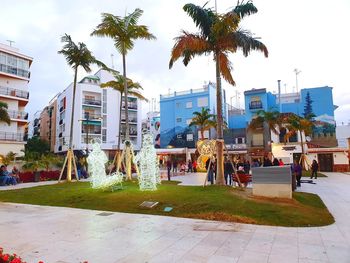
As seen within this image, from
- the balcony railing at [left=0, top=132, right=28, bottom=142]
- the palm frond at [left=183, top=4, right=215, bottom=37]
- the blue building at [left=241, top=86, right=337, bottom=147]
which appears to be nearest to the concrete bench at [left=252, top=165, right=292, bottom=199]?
the palm frond at [left=183, top=4, right=215, bottom=37]

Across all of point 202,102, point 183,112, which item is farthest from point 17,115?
point 202,102

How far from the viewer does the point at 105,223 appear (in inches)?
322

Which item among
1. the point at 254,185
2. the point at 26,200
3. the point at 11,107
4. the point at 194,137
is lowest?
the point at 26,200

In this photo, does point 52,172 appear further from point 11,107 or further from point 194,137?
point 194,137

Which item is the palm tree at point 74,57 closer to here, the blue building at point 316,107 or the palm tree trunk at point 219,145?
the palm tree trunk at point 219,145

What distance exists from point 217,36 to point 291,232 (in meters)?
9.16

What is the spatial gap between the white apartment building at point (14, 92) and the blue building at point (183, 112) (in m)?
24.0

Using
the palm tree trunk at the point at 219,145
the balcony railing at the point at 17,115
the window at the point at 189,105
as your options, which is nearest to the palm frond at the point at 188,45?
the palm tree trunk at the point at 219,145

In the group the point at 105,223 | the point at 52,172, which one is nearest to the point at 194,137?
the point at 52,172

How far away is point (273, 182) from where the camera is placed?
10438 millimetres

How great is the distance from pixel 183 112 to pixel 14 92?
27.1 metres

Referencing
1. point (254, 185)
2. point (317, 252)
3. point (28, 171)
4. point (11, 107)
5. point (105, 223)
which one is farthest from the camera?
point (11, 107)

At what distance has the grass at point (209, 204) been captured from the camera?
8258 mm

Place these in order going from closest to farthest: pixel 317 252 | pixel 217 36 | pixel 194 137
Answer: pixel 317 252 → pixel 217 36 → pixel 194 137
